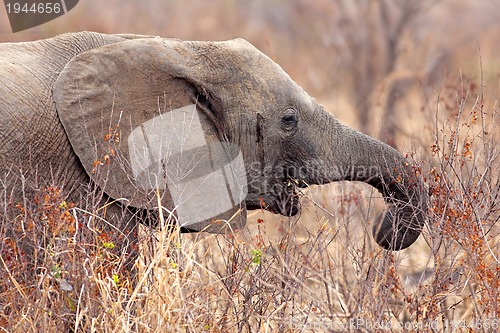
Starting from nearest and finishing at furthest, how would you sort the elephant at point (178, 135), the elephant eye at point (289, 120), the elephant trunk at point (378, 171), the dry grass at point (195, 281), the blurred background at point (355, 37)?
the dry grass at point (195, 281) → the elephant at point (178, 135) → the elephant trunk at point (378, 171) → the elephant eye at point (289, 120) → the blurred background at point (355, 37)

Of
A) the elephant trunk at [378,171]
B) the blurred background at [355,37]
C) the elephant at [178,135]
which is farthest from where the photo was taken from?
the blurred background at [355,37]

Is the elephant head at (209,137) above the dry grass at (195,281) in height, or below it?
above

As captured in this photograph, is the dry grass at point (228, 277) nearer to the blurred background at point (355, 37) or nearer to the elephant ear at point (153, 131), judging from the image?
the elephant ear at point (153, 131)

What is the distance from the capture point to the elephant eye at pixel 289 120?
505cm

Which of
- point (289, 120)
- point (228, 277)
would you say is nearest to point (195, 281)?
point (228, 277)

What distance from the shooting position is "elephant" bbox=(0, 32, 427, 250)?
457cm

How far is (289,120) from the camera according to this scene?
16.6 feet

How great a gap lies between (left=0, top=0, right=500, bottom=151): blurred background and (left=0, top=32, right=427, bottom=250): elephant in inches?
78.9

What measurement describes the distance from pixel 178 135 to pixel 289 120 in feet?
2.06

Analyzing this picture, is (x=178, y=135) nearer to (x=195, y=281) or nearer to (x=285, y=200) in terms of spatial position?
(x=285, y=200)

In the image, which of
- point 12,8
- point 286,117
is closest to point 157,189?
point 286,117

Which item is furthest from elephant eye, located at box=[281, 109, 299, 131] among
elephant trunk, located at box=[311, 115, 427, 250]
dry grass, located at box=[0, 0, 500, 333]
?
dry grass, located at box=[0, 0, 500, 333]

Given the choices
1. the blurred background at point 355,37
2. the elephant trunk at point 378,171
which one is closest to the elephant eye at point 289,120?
the elephant trunk at point 378,171

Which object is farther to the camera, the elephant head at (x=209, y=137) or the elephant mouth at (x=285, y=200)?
the elephant mouth at (x=285, y=200)
